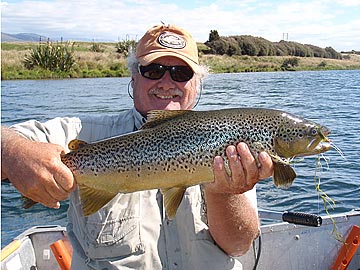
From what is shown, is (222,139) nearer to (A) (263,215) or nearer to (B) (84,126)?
(B) (84,126)

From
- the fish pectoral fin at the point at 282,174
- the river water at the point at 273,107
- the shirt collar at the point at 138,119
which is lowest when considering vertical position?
the river water at the point at 273,107

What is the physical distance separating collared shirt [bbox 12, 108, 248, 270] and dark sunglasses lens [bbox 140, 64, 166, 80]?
707 mm

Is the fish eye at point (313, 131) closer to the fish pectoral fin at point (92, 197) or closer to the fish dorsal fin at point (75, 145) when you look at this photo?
the fish pectoral fin at point (92, 197)

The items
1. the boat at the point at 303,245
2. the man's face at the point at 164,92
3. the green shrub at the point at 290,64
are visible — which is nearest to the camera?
the man's face at the point at 164,92

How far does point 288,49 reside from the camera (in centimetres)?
8994

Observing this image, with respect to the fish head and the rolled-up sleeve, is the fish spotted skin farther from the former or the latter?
the rolled-up sleeve

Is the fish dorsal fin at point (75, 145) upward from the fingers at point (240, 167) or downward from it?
upward

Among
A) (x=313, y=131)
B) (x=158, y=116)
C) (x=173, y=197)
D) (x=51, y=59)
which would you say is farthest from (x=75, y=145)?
(x=51, y=59)

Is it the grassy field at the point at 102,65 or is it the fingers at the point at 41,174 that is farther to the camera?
the grassy field at the point at 102,65

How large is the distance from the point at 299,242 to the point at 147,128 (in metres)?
2.52

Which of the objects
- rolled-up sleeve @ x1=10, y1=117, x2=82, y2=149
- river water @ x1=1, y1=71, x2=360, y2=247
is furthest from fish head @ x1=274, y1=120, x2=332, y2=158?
river water @ x1=1, y1=71, x2=360, y2=247

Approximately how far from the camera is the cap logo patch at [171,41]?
373 cm

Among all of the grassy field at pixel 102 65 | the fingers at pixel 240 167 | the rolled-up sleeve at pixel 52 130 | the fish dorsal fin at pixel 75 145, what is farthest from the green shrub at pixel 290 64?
the fish dorsal fin at pixel 75 145

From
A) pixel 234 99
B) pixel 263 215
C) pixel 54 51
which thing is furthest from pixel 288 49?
pixel 263 215
